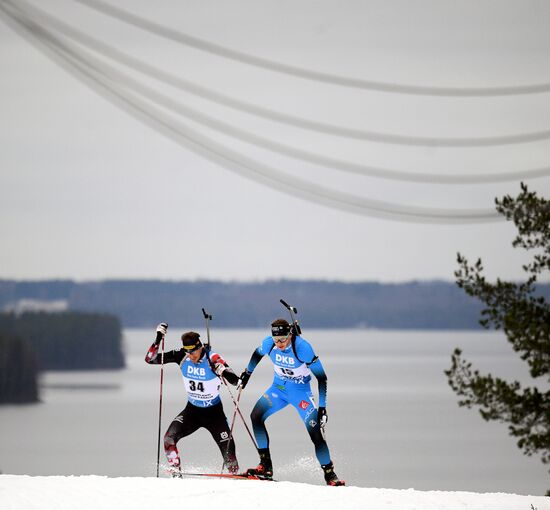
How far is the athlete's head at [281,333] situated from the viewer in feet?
50.7

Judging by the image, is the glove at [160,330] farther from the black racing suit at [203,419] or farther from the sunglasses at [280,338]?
the sunglasses at [280,338]

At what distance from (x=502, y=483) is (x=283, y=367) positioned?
2583cm

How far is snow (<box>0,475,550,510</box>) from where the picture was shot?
13.6 metres

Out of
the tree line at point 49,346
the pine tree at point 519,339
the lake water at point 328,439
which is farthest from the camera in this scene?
the tree line at point 49,346

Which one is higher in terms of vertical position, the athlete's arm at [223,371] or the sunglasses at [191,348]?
the sunglasses at [191,348]

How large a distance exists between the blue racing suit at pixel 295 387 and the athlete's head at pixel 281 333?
0.10 m

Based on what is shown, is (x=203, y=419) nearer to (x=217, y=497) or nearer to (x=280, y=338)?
(x=280, y=338)

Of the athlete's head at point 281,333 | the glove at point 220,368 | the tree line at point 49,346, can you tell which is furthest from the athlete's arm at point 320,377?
the tree line at point 49,346

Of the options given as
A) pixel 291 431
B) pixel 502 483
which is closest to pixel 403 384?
pixel 291 431

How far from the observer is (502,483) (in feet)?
129

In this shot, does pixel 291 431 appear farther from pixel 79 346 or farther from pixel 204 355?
pixel 79 346

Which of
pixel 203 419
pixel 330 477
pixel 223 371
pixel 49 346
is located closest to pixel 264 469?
pixel 330 477

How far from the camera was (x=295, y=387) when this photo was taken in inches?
619

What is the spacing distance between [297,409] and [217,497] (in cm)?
240
